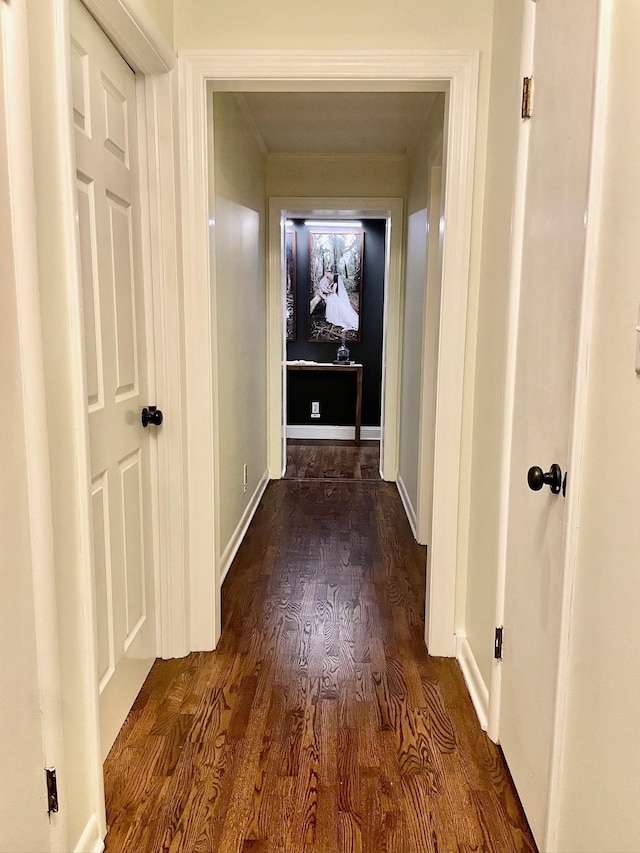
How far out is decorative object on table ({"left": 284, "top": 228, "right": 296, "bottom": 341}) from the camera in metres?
6.42

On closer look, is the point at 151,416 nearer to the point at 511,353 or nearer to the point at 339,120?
the point at 511,353

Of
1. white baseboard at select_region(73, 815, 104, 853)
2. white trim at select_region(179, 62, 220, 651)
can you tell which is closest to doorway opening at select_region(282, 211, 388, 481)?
white trim at select_region(179, 62, 220, 651)

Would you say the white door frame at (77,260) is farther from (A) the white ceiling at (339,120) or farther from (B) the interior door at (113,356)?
(A) the white ceiling at (339,120)

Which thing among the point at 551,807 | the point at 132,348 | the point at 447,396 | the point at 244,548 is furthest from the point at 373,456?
the point at 551,807

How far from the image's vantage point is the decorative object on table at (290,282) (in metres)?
6.42

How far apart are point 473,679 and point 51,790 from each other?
1.36 metres

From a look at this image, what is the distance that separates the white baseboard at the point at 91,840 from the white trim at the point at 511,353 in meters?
1.09

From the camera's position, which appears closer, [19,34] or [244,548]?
[19,34]

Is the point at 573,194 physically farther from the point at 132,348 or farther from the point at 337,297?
the point at 337,297

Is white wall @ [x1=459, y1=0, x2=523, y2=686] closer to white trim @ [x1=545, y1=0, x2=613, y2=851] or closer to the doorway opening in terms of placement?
white trim @ [x1=545, y1=0, x2=613, y2=851]

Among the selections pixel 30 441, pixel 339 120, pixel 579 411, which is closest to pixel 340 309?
pixel 339 120

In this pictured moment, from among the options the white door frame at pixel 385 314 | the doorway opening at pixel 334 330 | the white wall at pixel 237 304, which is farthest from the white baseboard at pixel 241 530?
the doorway opening at pixel 334 330

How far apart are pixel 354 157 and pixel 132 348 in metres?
3.11

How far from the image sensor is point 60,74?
123cm
